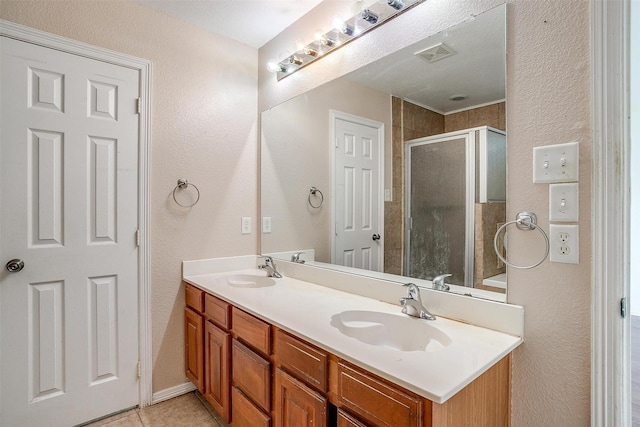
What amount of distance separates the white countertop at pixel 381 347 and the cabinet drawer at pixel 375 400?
4 cm

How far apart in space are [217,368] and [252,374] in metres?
0.42

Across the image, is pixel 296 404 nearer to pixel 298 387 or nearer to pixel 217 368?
pixel 298 387

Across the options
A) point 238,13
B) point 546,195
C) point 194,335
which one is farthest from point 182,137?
point 546,195

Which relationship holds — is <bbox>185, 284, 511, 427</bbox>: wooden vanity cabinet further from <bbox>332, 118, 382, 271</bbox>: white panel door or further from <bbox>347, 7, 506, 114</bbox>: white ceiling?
<bbox>347, 7, 506, 114</bbox>: white ceiling

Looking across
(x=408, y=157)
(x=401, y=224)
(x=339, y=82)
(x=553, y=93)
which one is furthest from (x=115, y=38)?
(x=553, y=93)

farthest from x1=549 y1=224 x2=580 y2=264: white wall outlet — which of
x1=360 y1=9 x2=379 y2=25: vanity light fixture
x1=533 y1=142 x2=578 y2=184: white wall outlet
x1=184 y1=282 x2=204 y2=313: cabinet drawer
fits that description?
x1=184 y1=282 x2=204 y2=313: cabinet drawer

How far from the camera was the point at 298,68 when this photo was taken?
81.1 inches

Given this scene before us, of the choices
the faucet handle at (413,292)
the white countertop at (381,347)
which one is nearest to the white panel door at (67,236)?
the white countertop at (381,347)

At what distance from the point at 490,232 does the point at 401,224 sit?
411mm

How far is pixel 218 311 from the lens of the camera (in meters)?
1.73

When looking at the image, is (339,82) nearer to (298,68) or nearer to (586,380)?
(298,68)

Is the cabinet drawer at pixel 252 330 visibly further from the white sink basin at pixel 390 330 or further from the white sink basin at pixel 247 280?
the white sink basin at pixel 247 280

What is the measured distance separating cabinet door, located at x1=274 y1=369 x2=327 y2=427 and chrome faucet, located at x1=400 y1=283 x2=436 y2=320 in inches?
18.8

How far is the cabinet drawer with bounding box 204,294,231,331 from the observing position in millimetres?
1641
